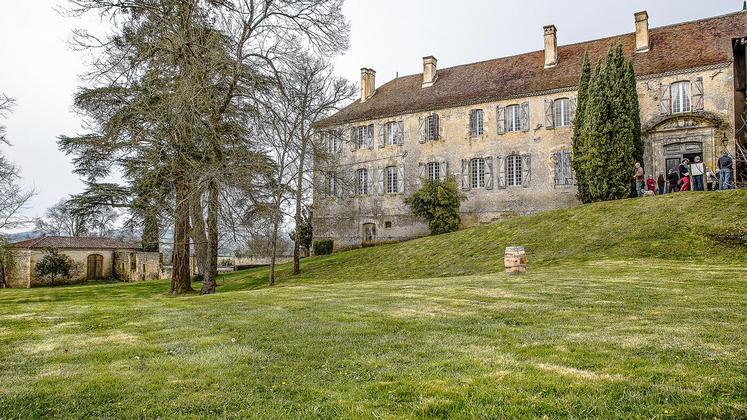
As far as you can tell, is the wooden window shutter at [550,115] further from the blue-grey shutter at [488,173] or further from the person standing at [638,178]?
the person standing at [638,178]

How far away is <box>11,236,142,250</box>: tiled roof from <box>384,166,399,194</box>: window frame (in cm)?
1776

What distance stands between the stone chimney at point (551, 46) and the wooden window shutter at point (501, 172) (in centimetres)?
568

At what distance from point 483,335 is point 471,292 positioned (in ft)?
13.2

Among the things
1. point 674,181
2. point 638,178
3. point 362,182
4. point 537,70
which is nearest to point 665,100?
point 674,181

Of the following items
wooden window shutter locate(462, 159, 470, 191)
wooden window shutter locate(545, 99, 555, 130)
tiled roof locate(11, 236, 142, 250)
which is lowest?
tiled roof locate(11, 236, 142, 250)

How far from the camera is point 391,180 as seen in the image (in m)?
33.6

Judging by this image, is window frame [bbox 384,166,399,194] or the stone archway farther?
window frame [bbox 384,166,399,194]

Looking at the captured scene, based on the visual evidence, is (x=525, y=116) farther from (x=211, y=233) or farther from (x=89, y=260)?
(x=89, y=260)

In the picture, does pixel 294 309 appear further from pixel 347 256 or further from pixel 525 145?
pixel 525 145

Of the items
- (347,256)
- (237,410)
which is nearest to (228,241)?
(347,256)

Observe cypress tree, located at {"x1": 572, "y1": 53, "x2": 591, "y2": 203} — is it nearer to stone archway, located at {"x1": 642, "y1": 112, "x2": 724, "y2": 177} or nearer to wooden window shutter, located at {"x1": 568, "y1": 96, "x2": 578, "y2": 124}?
wooden window shutter, located at {"x1": 568, "y1": 96, "x2": 578, "y2": 124}

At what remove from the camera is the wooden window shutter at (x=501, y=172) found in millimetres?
29750

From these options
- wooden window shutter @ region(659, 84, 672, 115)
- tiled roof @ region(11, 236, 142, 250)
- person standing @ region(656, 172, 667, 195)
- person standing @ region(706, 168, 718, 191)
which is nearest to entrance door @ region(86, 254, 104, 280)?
tiled roof @ region(11, 236, 142, 250)

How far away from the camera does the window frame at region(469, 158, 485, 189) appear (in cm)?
3058
